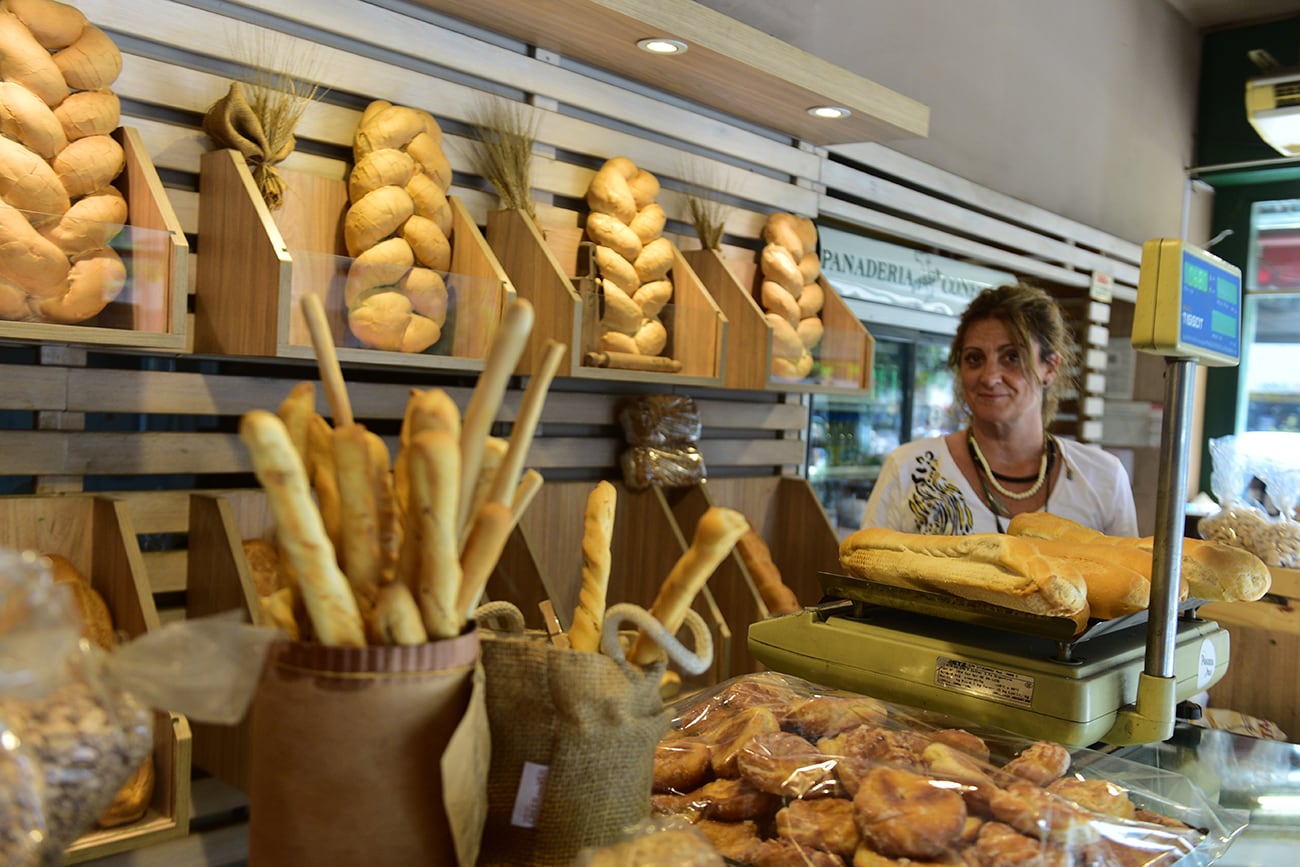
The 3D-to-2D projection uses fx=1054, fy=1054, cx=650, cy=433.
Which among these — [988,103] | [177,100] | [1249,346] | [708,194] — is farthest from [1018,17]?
[177,100]

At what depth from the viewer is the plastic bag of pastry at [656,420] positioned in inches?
120

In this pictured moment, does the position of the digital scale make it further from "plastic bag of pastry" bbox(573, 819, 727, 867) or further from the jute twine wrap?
the jute twine wrap

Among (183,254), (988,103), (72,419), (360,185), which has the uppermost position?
(988,103)

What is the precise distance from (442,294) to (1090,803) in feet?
5.12

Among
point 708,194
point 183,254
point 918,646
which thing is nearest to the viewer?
point 918,646

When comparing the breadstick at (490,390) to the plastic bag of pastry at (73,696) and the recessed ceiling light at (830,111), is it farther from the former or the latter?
the recessed ceiling light at (830,111)

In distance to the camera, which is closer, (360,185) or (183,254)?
(183,254)

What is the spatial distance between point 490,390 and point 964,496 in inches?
89.5

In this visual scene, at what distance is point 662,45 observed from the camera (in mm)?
2684

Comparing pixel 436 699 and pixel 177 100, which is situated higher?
pixel 177 100

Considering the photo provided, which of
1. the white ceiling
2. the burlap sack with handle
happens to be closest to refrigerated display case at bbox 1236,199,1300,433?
the white ceiling

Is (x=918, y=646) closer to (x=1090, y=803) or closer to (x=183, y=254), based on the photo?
(x=1090, y=803)

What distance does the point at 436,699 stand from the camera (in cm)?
77

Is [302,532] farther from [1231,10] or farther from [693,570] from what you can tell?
[1231,10]
